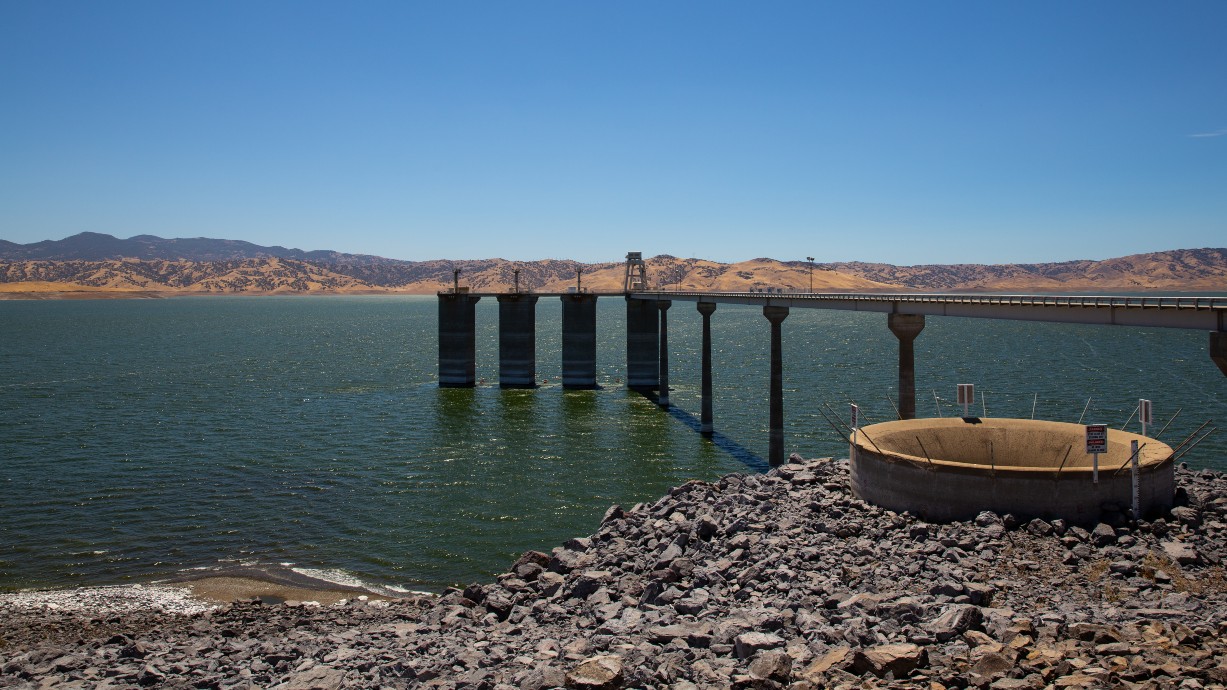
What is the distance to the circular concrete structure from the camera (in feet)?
66.0

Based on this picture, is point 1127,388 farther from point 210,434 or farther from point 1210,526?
point 210,434

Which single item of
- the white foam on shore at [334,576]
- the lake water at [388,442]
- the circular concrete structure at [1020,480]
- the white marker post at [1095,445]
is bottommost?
the white foam on shore at [334,576]

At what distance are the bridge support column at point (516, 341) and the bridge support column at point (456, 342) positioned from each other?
109 inches

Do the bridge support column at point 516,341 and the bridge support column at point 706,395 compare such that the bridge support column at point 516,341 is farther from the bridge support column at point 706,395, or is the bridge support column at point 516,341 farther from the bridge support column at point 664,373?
the bridge support column at point 706,395

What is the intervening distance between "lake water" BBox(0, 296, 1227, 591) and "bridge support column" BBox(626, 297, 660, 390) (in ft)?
6.12

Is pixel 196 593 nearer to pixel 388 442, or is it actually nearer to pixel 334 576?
pixel 334 576

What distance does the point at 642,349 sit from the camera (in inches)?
2724

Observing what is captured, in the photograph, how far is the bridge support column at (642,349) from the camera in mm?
68812

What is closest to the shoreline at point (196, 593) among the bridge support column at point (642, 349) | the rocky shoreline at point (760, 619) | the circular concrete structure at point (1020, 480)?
the rocky shoreline at point (760, 619)

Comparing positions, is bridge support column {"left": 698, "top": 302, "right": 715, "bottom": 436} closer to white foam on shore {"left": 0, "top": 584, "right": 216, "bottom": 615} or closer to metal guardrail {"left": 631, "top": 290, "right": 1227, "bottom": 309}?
metal guardrail {"left": 631, "top": 290, "right": 1227, "bottom": 309}

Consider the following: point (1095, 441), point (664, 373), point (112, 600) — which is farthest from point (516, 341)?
point (1095, 441)

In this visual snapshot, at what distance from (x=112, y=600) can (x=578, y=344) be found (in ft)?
159

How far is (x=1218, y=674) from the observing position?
38.3 feet

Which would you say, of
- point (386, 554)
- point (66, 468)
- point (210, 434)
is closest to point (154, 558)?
point (386, 554)
